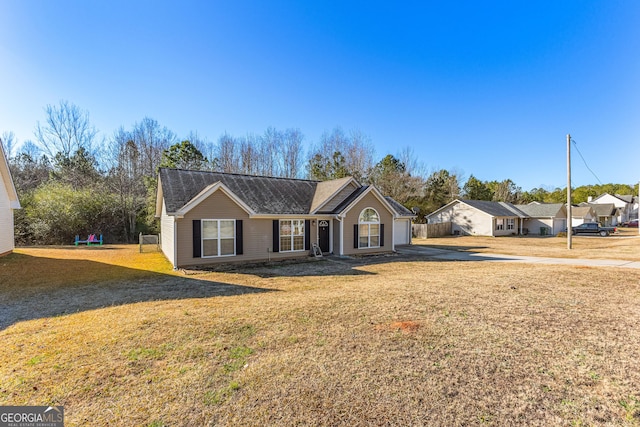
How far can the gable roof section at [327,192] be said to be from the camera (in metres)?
16.9

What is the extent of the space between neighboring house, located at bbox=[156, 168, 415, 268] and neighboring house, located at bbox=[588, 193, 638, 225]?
71.2 metres

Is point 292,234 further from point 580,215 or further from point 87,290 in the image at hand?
point 580,215

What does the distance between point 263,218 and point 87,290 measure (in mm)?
7669

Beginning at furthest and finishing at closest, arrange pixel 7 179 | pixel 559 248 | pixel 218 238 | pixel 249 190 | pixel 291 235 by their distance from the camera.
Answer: pixel 559 248, pixel 249 190, pixel 291 235, pixel 7 179, pixel 218 238

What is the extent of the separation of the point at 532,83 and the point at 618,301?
1835 centimetres

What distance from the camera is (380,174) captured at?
39.2m

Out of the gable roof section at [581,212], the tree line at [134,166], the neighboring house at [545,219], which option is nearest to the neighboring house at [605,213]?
the gable roof section at [581,212]

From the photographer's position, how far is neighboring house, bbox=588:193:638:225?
6253 centimetres

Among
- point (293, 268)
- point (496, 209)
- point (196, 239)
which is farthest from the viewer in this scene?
point (496, 209)

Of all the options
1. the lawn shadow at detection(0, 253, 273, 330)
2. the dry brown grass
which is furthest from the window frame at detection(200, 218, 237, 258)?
the dry brown grass

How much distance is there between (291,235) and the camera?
635 inches

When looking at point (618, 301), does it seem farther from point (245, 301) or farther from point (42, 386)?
point (42, 386)

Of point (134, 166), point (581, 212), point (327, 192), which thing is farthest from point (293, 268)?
point (581, 212)

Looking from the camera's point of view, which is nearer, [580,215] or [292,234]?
[292,234]
